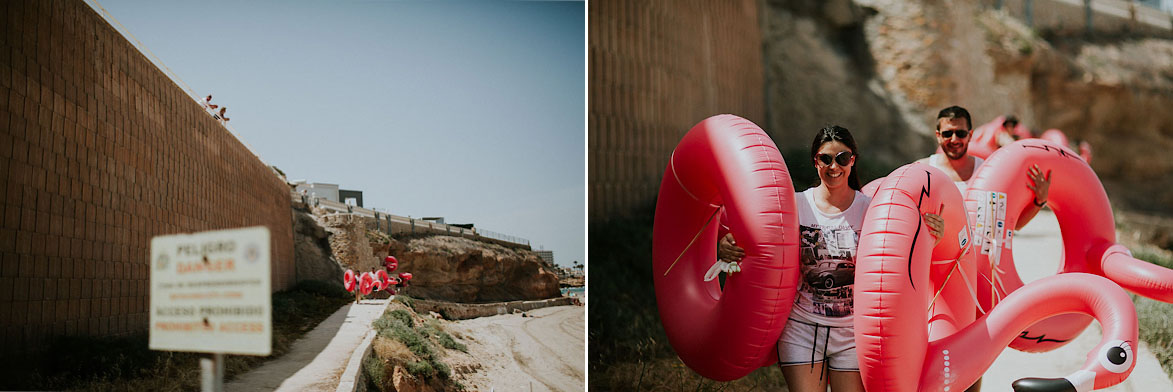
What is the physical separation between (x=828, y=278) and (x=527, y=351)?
6.36 feet

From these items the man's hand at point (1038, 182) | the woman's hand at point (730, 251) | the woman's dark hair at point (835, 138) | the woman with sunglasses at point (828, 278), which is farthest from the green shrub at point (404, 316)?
the man's hand at point (1038, 182)

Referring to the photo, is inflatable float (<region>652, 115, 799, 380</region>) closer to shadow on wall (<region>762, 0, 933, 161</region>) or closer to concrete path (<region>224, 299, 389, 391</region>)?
concrete path (<region>224, 299, 389, 391</region>)

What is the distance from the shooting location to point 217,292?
2.83 m

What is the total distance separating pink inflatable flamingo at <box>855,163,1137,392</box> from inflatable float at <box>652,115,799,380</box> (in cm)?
30

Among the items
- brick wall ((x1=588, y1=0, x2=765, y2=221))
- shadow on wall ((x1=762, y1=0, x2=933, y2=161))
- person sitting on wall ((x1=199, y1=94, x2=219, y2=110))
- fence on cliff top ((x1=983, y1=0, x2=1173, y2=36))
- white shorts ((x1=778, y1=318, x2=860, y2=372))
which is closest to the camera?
white shorts ((x1=778, y1=318, x2=860, y2=372))

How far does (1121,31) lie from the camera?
16.5 m

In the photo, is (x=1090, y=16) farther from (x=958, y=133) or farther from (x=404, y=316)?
(x=404, y=316)

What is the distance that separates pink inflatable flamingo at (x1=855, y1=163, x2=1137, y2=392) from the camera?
2.58 meters

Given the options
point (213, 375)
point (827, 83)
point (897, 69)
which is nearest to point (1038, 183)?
point (213, 375)

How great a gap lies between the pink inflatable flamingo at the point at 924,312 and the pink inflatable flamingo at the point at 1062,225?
2.21 ft

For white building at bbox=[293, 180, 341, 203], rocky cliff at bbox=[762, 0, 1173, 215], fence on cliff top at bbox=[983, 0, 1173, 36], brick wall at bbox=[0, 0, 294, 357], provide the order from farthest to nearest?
fence on cliff top at bbox=[983, 0, 1173, 36] < rocky cliff at bbox=[762, 0, 1173, 215] < white building at bbox=[293, 180, 341, 203] < brick wall at bbox=[0, 0, 294, 357]

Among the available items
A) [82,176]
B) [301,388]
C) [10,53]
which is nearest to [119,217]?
[82,176]

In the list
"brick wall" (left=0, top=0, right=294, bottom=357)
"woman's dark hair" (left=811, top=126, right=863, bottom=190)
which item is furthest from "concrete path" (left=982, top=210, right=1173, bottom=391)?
"brick wall" (left=0, top=0, right=294, bottom=357)

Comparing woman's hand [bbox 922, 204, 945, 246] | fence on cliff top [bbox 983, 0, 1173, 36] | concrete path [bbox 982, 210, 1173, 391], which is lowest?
concrete path [bbox 982, 210, 1173, 391]
